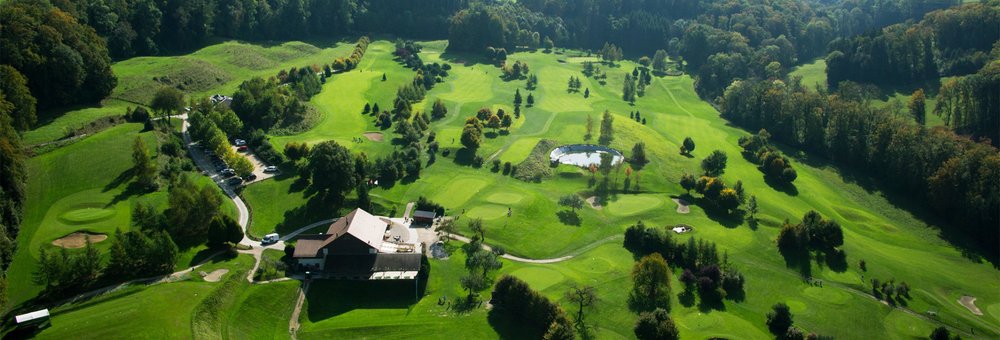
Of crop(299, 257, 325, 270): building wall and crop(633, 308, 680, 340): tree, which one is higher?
crop(299, 257, 325, 270): building wall

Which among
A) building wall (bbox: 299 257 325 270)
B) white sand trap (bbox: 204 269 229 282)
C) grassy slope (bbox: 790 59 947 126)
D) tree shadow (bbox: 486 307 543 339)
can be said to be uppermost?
grassy slope (bbox: 790 59 947 126)

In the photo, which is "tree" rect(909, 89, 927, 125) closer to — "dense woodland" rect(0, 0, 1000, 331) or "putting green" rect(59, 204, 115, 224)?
"dense woodland" rect(0, 0, 1000, 331)

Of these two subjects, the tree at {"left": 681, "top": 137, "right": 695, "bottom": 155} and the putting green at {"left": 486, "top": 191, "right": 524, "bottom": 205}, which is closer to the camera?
the putting green at {"left": 486, "top": 191, "right": 524, "bottom": 205}

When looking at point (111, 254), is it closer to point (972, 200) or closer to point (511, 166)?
point (511, 166)

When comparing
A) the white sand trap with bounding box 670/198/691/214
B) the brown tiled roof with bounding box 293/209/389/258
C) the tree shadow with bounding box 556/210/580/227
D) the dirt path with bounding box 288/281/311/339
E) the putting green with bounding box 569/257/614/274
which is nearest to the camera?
the dirt path with bounding box 288/281/311/339

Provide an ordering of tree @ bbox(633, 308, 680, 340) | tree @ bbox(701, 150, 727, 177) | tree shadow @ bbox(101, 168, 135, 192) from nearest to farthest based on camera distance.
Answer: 1. tree @ bbox(633, 308, 680, 340)
2. tree shadow @ bbox(101, 168, 135, 192)
3. tree @ bbox(701, 150, 727, 177)

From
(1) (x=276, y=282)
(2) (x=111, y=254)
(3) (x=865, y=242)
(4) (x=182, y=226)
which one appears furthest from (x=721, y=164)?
(2) (x=111, y=254)

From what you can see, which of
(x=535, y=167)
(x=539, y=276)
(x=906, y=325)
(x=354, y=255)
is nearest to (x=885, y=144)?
(x=906, y=325)

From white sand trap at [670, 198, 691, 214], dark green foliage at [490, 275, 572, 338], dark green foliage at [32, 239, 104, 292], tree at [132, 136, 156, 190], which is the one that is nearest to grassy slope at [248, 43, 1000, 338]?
white sand trap at [670, 198, 691, 214]

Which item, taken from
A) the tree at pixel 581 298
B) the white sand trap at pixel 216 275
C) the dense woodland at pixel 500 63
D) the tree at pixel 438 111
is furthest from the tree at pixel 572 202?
the white sand trap at pixel 216 275
